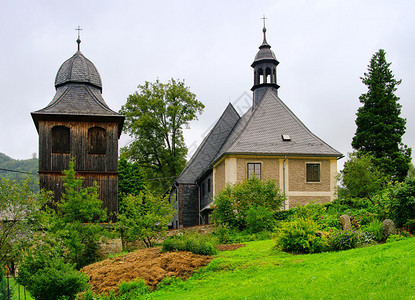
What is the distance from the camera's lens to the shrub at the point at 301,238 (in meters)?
15.0

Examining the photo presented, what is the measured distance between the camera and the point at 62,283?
42.8 ft

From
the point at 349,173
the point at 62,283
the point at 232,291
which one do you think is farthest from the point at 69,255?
the point at 349,173

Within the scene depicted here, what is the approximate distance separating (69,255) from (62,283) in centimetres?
784

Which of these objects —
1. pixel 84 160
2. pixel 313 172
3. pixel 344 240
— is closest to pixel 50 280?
pixel 344 240

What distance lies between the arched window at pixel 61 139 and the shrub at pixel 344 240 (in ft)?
56.3

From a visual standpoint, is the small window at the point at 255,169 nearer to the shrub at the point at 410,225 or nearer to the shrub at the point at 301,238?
the shrub at the point at 301,238

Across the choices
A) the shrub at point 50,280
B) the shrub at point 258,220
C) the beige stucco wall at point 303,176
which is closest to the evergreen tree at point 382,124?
the beige stucco wall at point 303,176

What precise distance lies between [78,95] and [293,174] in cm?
1303

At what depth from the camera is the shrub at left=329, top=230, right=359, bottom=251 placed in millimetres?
14812

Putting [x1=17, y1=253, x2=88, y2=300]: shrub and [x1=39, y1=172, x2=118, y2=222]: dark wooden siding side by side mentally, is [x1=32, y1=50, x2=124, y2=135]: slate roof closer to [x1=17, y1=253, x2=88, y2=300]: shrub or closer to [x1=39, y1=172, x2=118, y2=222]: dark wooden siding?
[x1=39, y1=172, x2=118, y2=222]: dark wooden siding

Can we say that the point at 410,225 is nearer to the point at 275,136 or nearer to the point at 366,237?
the point at 366,237

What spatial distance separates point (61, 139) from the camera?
28.1 meters

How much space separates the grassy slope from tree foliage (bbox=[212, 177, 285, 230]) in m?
8.19

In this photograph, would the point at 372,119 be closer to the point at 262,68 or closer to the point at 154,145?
the point at 262,68
